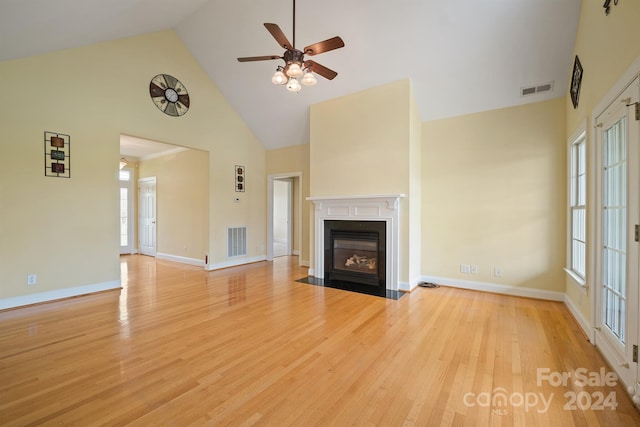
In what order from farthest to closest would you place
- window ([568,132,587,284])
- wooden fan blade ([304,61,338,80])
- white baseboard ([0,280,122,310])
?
white baseboard ([0,280,122,310]), window ([568,132,587,284]), wooden fan blade ([304,61,338,80])

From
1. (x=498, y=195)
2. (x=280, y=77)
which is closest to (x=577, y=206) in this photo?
(x=498, y=195)

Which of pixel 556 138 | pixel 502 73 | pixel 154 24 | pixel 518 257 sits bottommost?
pixel 518 257

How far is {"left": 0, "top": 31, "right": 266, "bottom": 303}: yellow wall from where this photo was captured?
3467 millimetres

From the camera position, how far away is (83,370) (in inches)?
82.8

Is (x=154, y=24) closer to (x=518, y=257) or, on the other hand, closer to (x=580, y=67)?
(x=580, y=67)

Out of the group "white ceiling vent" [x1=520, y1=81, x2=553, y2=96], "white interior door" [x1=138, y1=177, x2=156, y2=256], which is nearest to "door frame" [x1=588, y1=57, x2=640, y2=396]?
"white ceiling vent" [x1=520, y1=81, x2=553, y2=96]

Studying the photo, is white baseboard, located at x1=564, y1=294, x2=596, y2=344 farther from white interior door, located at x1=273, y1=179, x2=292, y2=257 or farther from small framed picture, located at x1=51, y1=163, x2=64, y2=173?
white interior door, located at x1=273, y1=179, x2=292, y2=257

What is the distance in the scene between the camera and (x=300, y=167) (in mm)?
6395

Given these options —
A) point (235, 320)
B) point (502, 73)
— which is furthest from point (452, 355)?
point (502, 73)

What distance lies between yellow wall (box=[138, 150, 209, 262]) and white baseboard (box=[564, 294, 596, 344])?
5937mm

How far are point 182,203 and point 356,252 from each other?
178 inches

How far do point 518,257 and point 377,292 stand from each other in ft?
6.97

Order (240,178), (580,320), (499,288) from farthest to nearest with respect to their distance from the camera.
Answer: (240,178) < (499,288) < (580,320)

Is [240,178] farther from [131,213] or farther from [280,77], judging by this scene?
[131,213]
